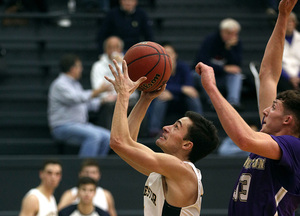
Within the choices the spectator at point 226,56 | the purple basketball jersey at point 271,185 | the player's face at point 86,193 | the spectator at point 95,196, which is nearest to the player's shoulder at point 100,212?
the player's face at point 86,193

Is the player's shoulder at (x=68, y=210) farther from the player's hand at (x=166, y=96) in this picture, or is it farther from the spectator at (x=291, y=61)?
the spectator at (x=291, y=61)

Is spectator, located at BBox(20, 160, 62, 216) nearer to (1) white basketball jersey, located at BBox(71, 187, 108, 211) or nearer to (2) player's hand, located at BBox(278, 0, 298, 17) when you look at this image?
(1) white basketball jersey, located at BBox(71, 187, 108, 211)

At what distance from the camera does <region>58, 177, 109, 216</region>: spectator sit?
6.82 meters

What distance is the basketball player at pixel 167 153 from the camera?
3363mm

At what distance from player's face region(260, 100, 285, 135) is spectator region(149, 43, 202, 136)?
15.4 feet

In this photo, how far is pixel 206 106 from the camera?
936 cm

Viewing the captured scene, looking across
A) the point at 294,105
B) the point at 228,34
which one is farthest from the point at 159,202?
the point at 228,34

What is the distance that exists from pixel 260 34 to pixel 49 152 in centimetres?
453

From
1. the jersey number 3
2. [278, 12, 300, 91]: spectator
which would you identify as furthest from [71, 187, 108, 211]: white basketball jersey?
the jersey number 3

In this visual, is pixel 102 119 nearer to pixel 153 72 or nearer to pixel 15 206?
pixel 15 206

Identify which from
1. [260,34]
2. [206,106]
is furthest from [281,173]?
[260,34]

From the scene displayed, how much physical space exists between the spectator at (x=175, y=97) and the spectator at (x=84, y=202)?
1.74 meters

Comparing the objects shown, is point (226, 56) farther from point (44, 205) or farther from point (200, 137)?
point (200, 137)

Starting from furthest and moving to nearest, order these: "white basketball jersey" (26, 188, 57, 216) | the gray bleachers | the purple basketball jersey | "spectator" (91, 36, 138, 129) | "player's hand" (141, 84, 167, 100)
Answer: the gray bleachers, "spectator" (91, 36, 138, 129), "white basketball jersey" (26, 188, 57, 216), "player's hand" (141, 84, 167, 100), the purple basketball jersey
